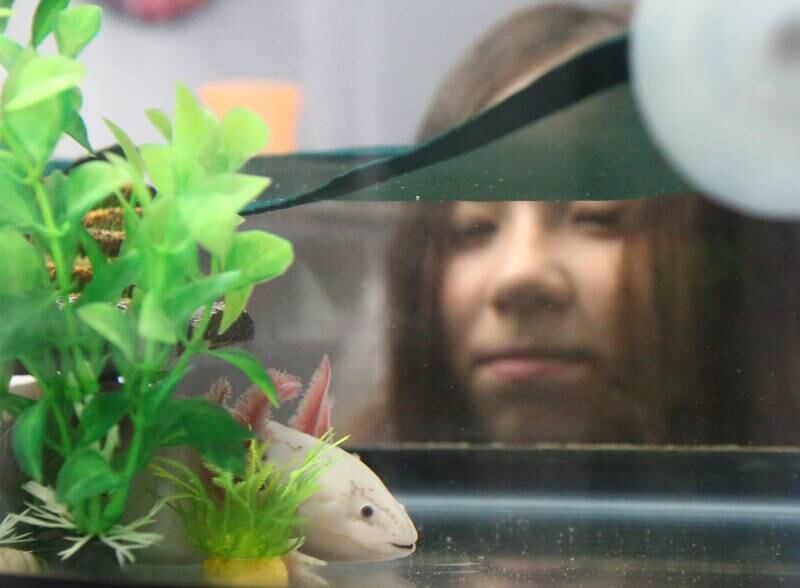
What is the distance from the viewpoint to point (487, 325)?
1.24 m

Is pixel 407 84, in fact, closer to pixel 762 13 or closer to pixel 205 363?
pixel 205 363

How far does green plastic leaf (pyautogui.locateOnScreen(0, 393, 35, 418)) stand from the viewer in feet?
2.29

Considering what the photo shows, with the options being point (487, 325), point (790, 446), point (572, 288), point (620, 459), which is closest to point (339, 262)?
point (487, 325)

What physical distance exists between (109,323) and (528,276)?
75cm

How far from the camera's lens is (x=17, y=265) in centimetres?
61

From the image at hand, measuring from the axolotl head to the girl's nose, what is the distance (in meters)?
0.50

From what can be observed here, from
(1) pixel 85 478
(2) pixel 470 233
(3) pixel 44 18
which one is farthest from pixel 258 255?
(2) pixel 470 233

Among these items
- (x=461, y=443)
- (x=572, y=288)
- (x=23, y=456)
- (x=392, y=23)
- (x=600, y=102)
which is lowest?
(x=461, y=443)

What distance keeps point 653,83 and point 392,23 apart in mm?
610

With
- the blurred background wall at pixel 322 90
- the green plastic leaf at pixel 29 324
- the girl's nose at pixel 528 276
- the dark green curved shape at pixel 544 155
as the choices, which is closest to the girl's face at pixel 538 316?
the girl's nose at pixel 528 276

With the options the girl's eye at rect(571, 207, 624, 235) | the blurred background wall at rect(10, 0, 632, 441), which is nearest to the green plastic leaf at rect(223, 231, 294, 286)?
the blurred background wall at rect(10, 0, 632, 441)

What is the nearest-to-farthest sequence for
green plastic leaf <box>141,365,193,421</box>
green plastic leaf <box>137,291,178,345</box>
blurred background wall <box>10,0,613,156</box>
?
1. green plastic leaf <box>137,291,178,345</box>
2. green plastic leaf <box>141,365,193,421</box>
3. blurred background wall <box>10,0,613,156</box>

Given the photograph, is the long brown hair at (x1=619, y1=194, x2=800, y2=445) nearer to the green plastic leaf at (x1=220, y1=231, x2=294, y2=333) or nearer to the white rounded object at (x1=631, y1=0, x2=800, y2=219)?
the white rounded object at (x1=631, y1=0, x2=800, y2=219)

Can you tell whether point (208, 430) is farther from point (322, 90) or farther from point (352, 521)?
point (322, 90)
